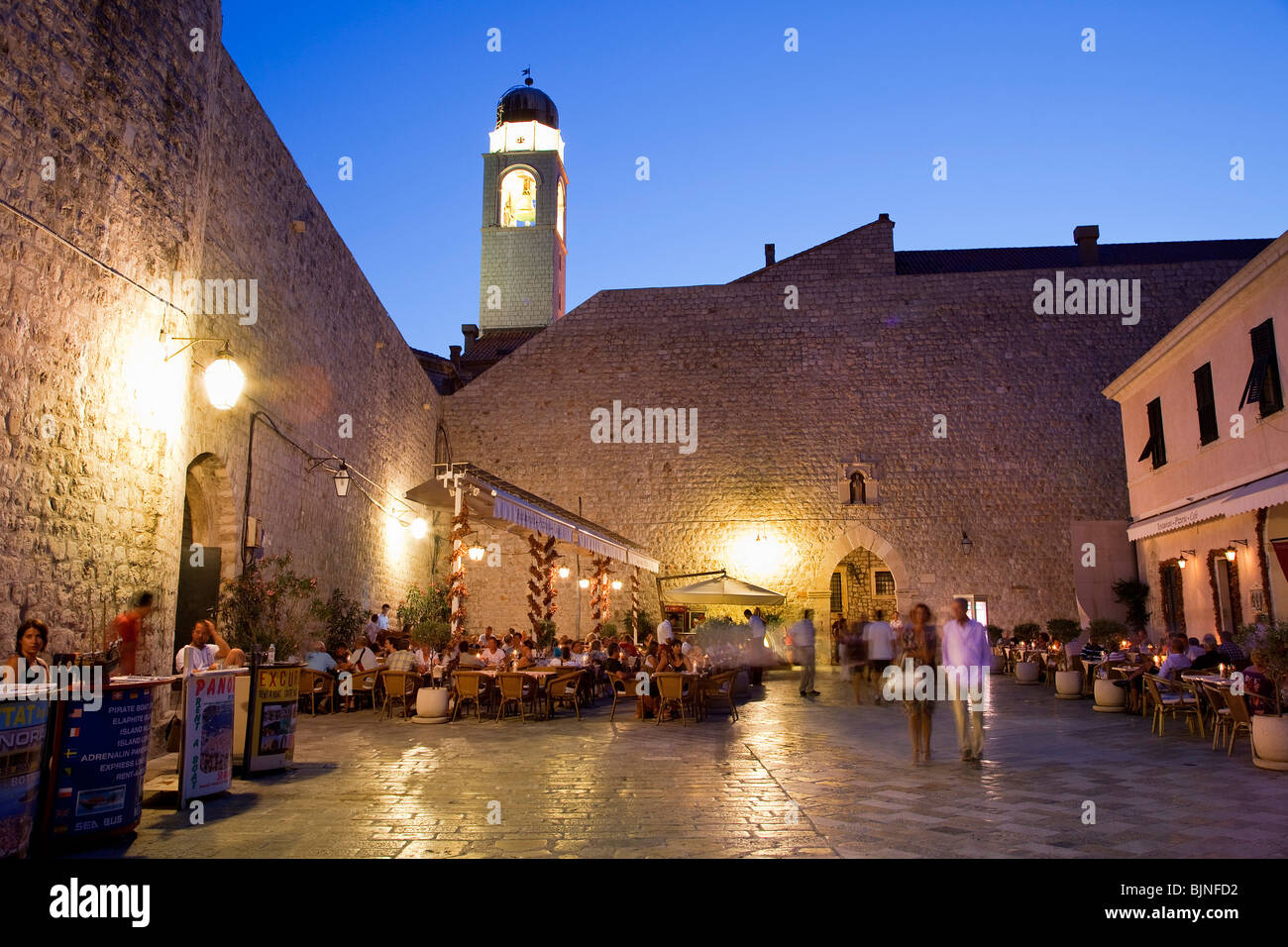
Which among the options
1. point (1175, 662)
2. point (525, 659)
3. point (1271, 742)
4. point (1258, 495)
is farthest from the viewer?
point (525, 659)

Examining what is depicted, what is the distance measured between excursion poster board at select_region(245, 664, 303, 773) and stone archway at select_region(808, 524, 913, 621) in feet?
46.8

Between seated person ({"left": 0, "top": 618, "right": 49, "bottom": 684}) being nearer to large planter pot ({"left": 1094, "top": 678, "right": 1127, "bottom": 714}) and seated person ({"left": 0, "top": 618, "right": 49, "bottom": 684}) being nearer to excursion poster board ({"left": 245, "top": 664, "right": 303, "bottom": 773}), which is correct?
excursion poster board ({"left": 245, "top": 664, "right": 303, "bottom": 773})

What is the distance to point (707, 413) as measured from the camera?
20000mm

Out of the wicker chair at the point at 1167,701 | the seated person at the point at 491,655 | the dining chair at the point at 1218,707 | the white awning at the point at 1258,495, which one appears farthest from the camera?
the seated person at the point at 491,655

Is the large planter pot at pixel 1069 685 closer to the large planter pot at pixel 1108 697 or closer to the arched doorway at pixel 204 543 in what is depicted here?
the large planter pot at pixel 1108 697

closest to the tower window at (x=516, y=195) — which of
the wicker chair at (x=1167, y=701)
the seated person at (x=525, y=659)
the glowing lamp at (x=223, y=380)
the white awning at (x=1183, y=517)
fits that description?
the seated person at (x=525, y=659)

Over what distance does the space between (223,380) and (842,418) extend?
1500cm

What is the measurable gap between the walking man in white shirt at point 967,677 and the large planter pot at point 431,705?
510 cm

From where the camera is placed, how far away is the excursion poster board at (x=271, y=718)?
19.7ft

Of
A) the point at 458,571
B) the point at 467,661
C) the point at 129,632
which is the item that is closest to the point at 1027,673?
the point at 467,661

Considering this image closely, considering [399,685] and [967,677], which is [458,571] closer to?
[399,685]

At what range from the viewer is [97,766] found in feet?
14.1

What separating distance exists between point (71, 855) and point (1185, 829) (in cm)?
538
